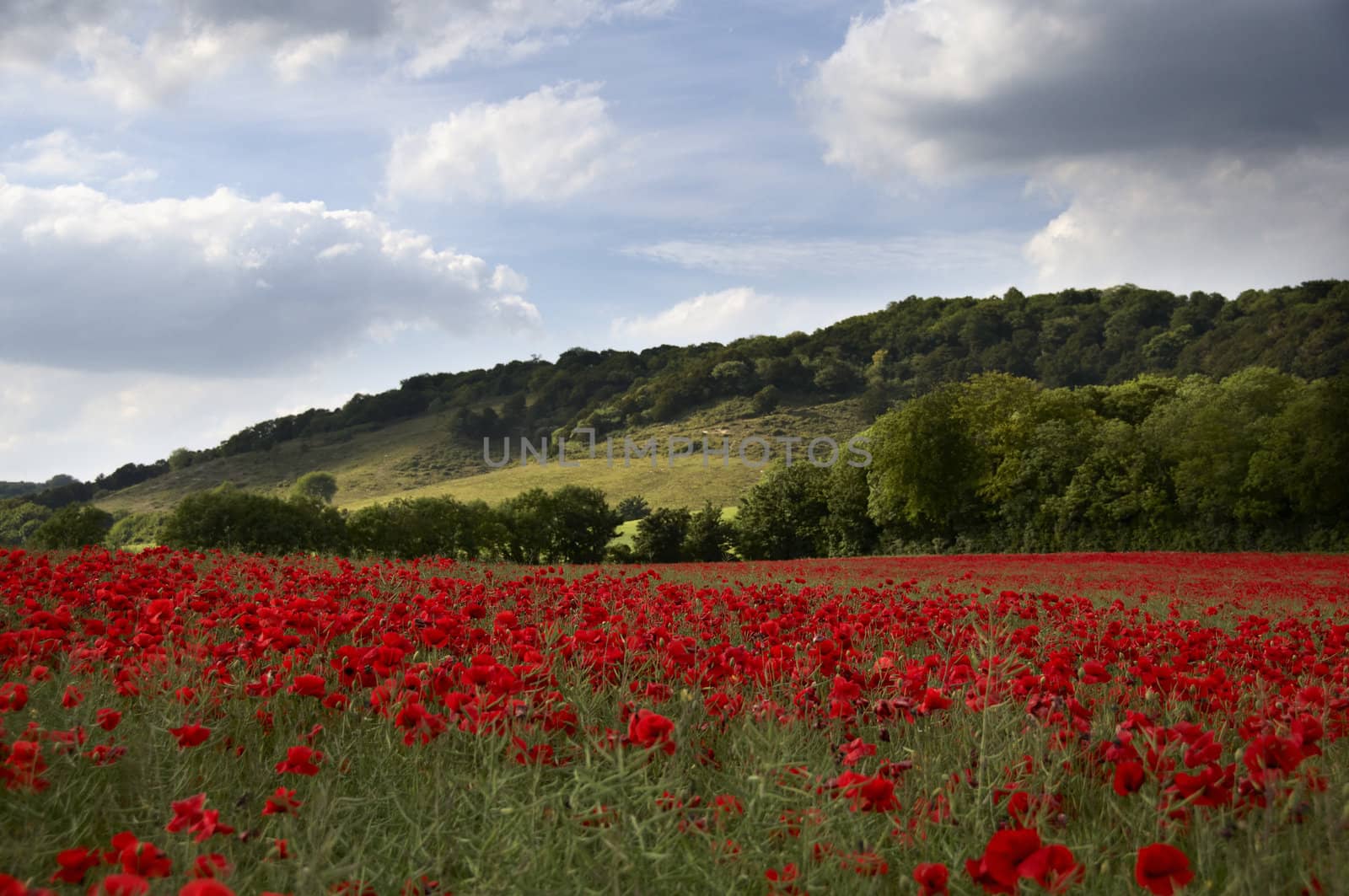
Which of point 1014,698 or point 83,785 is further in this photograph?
point 1014,698

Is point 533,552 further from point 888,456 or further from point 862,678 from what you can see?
point 862,678

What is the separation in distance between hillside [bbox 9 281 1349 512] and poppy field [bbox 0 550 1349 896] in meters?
68.9

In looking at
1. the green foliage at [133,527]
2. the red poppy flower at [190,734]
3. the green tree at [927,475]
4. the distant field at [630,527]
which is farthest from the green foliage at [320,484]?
the red poppy flower at [190,734]

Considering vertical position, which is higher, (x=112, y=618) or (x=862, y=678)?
(x=112, y=618)

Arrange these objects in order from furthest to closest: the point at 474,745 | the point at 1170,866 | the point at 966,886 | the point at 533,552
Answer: the point at 533,552, the point at 474,745, the point at 966,886, the point at 1170,866

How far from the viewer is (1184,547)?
36.8 m

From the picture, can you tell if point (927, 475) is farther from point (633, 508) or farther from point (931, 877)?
point (931, 877)

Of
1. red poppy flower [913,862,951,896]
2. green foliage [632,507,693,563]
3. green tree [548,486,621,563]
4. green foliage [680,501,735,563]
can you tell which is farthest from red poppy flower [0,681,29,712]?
green foliage [680,501,735,563]

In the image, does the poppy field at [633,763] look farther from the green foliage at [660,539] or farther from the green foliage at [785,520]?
the green foliage at [785,520]

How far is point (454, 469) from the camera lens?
4119 inches

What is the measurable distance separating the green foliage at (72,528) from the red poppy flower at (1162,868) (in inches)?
1154

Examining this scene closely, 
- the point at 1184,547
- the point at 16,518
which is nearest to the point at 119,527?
the point at 16,518

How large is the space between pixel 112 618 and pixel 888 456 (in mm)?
42278

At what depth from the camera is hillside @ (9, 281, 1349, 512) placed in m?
85.1
